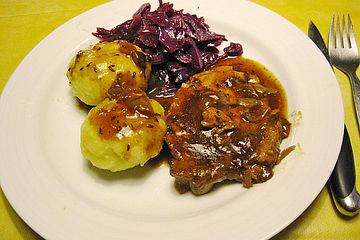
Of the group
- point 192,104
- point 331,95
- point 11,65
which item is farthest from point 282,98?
point 11,65

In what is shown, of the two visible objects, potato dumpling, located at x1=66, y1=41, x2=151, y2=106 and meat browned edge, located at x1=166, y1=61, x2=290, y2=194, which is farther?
potato dumpling, located at x1=66, y1=41, x2=151, y2=106

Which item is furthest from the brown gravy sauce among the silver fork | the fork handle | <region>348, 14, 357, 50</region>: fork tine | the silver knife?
<region>348, 14, 357, 50</region>: fork tine

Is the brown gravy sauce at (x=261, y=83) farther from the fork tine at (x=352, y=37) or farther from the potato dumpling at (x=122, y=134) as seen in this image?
the fork tine at (x=352, y=37)

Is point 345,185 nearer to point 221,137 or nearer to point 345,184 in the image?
point 345,184

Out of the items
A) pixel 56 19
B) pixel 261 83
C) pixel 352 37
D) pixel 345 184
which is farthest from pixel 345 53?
pixel 56 19

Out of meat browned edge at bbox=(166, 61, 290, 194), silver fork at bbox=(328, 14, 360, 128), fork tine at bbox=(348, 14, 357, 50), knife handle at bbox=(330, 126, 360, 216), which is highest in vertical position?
fork tine at bbox=(348, 14, 357, 50)

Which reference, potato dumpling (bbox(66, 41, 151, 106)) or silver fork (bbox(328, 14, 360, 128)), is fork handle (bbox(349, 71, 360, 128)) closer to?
silver fork (bbox(328, 14, 360, 128))

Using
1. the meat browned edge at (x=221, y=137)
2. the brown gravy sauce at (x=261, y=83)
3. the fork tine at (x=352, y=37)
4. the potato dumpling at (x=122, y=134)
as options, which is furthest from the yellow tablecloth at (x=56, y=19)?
the potato dumpling at (x=122, y=134)
